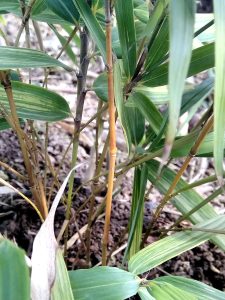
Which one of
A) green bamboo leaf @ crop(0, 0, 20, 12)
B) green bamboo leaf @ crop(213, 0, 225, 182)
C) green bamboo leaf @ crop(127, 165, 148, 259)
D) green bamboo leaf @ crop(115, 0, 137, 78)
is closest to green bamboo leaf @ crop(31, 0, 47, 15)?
green bamboo leaf @ crop(0, 0, 20, 12)

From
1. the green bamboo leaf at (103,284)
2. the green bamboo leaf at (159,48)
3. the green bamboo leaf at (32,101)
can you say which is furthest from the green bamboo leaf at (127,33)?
the green bamboo leaf at (103,284)

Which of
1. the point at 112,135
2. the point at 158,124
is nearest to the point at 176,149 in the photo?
the point at 158,124

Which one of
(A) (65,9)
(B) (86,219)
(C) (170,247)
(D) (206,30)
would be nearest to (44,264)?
(C) (170,247)

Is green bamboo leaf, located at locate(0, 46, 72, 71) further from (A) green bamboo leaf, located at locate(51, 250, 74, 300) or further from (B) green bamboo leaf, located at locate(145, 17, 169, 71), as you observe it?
(A) green bamboo leaf, located at locate(51, 250, 74, 300)

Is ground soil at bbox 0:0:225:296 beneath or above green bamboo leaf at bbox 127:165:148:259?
beneath

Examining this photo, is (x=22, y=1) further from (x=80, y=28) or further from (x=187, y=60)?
(x=187, y=60)

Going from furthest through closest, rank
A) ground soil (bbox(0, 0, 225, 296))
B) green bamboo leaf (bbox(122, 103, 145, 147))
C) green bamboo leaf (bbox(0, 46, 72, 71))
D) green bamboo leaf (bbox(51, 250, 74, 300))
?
ground soil (bbox(0, 0, 225, 296))
green bamboo leaf (bbox(122, 103, 145, 147))
green bamboo leaf (bbox(0, 46, 72, 71))
green bamboo leaf (bbox(51, 250, 74, 300))

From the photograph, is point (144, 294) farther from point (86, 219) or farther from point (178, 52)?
point (86, 219)
